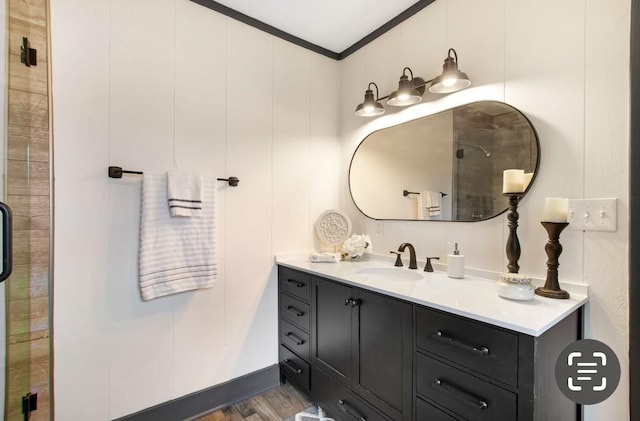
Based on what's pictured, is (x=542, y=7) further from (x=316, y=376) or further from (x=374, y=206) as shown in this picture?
(x=316, y=376)

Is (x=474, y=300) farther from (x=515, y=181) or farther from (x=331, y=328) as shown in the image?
(x=331, y=328)

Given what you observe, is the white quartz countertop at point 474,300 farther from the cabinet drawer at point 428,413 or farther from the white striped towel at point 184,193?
the white striped towel at point 184,193

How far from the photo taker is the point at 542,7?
135cm

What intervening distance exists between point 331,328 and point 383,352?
1.20 ft

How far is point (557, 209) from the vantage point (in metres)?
1.21

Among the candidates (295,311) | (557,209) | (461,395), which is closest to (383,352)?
(461,395)

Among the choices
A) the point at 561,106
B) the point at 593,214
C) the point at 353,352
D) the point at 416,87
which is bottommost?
the point at 353,352

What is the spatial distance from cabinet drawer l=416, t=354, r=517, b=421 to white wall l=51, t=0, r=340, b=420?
1.16 meters

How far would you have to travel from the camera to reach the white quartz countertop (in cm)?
98

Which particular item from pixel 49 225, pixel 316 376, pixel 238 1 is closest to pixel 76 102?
pixel 49 225

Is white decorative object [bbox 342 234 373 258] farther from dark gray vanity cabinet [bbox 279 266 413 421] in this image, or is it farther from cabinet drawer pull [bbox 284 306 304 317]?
cabinet drawer pull [bbox 284 306 304 317]

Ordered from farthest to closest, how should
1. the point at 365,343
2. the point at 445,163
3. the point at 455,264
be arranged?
the point at 445,163 < the point at 455,264 < the point at 365,343

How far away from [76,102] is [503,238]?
2166 mm

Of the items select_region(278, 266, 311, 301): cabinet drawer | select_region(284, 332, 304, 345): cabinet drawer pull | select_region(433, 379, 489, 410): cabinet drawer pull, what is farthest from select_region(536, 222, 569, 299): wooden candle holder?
select_region(284, 332, 304, 345): cabinet drawer pull
